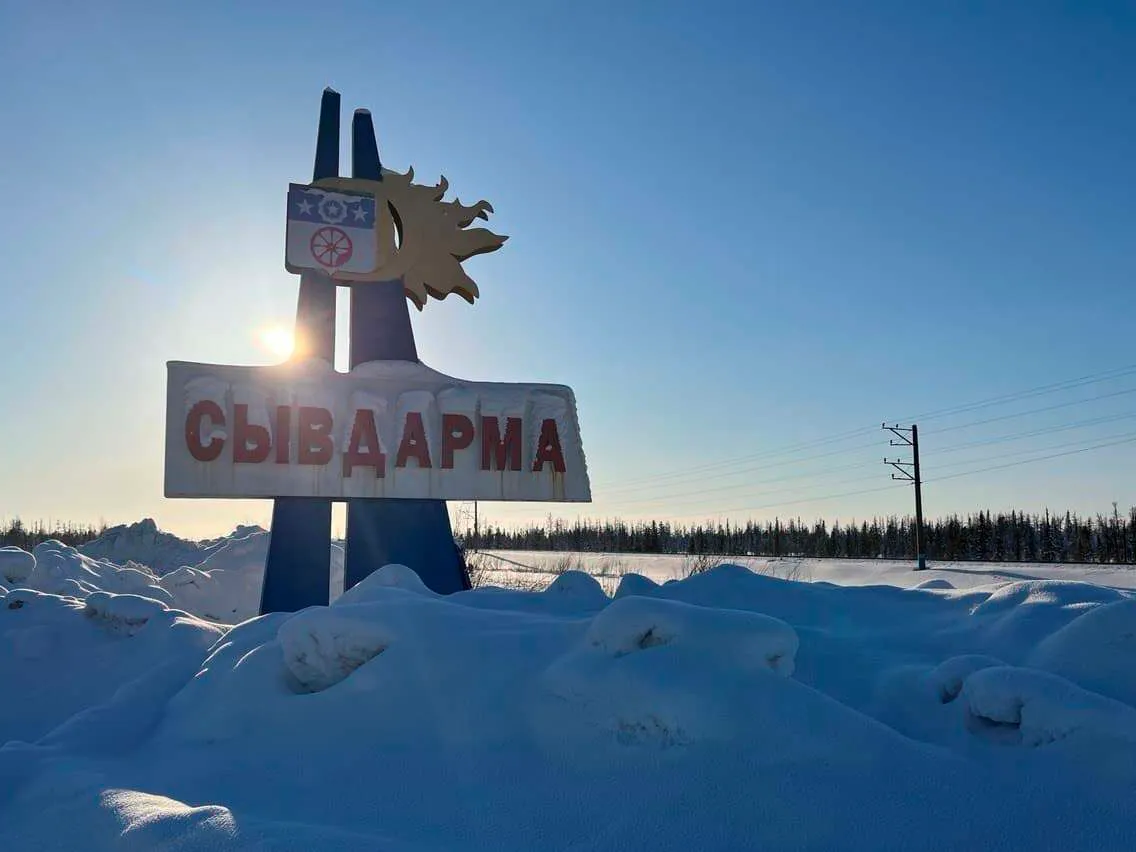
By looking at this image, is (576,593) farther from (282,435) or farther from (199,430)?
(199,430)

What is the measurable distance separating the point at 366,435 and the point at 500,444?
165 centimetres

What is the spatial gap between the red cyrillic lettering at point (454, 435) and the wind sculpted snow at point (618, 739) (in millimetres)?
5130

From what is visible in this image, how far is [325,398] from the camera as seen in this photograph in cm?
987

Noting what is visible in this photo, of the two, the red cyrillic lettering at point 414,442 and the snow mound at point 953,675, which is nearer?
the snow mound at point 953,675

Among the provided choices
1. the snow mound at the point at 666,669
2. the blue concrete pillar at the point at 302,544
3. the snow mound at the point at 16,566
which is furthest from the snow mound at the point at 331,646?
the snow mound at the point at 16,566

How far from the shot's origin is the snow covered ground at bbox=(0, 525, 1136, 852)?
2.99 m

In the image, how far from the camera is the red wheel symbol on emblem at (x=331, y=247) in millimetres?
10656

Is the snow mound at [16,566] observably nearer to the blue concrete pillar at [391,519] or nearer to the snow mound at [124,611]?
the blue concrete pillar at [391,519]

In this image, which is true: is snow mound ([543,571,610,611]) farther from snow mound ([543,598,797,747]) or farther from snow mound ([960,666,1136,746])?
snow mound ([960,666,1136,746])

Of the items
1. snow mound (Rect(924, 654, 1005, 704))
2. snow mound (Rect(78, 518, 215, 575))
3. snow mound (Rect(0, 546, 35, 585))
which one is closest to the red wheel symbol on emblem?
snow mound (Rect(0, 546, 35, 585))

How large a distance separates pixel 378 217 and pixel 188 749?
26.6ft

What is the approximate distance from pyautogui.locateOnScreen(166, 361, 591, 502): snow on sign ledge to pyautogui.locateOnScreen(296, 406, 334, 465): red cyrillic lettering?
0.01 metres

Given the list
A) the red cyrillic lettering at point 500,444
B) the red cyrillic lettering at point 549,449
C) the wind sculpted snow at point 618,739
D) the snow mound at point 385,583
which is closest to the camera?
the wind sculpted snow at point 618,739

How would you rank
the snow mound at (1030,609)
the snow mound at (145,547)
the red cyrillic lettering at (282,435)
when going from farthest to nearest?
1. the snow mound at (145,547)
2. the red cyrillic lettering at (282,435)
3. the snow mound at (1030,609)
